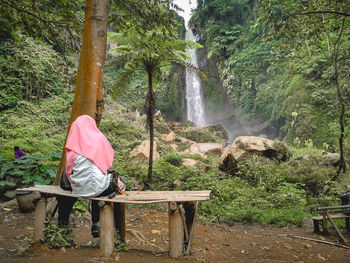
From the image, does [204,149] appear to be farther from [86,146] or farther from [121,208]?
[86,146]

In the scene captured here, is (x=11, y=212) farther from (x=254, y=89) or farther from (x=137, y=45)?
(x=254, y=89)

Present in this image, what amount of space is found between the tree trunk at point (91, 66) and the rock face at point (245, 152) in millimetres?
5972

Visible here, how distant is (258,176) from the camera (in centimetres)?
725

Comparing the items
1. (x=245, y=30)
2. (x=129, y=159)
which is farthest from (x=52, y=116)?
(x=245, y=30)

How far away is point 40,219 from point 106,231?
0.87m

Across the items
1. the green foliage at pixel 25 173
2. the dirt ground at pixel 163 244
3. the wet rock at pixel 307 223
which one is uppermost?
the green foliage at pixel 25 173

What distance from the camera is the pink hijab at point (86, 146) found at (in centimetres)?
238

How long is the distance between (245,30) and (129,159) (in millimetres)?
18998

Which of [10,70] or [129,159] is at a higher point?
[10,70]

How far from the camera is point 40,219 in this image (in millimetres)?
2629

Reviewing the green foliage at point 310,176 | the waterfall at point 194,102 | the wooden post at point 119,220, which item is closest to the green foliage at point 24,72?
the wooden post at point 119,220

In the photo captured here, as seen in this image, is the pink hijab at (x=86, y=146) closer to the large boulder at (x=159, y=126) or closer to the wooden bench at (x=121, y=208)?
the wooden bench at (x=121, y=208)

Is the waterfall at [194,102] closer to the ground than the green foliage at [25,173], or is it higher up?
higher up

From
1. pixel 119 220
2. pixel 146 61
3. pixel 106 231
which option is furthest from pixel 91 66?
pixel 146 61
